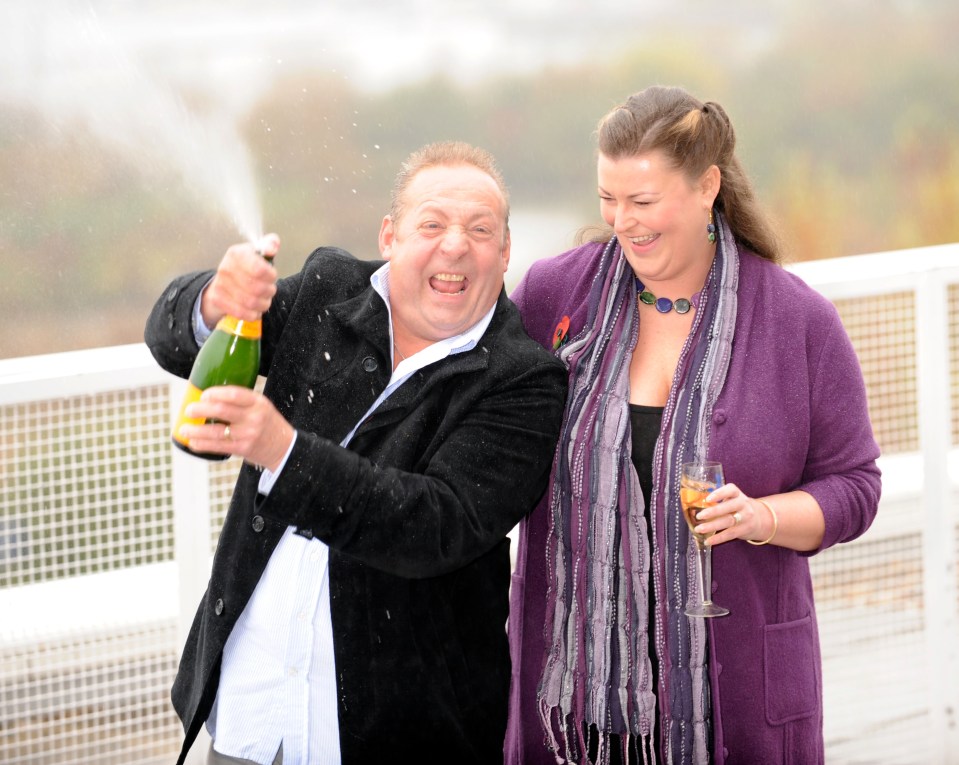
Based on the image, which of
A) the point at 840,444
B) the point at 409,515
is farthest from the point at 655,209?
the point at 409,515

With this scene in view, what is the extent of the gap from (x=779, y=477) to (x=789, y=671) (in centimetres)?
37

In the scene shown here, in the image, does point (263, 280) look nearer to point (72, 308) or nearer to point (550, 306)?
point (550, 306)

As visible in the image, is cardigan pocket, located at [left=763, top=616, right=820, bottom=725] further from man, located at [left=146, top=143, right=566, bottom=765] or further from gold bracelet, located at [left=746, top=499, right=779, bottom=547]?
man, located at [left=146, top=143, right=566, bottom=765]

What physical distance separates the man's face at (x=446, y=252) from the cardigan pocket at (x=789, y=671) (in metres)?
0.83

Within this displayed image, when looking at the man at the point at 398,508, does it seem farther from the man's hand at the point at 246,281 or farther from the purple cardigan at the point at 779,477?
the purple cardigan at the point at 779,477

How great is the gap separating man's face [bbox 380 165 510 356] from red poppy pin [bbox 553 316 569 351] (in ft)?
1.14

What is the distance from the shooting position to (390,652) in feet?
5.80

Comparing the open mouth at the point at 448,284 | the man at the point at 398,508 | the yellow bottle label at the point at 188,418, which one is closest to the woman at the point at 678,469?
the man at the point at 398,508

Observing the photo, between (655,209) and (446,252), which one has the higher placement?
(655,209)

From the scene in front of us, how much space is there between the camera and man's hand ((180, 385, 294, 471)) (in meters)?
1.49

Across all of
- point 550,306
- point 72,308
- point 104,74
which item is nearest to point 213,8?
point 104,74

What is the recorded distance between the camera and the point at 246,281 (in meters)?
1.58

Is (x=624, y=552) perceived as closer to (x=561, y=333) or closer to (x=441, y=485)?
(x=561, y=333)

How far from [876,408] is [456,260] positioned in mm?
2015
